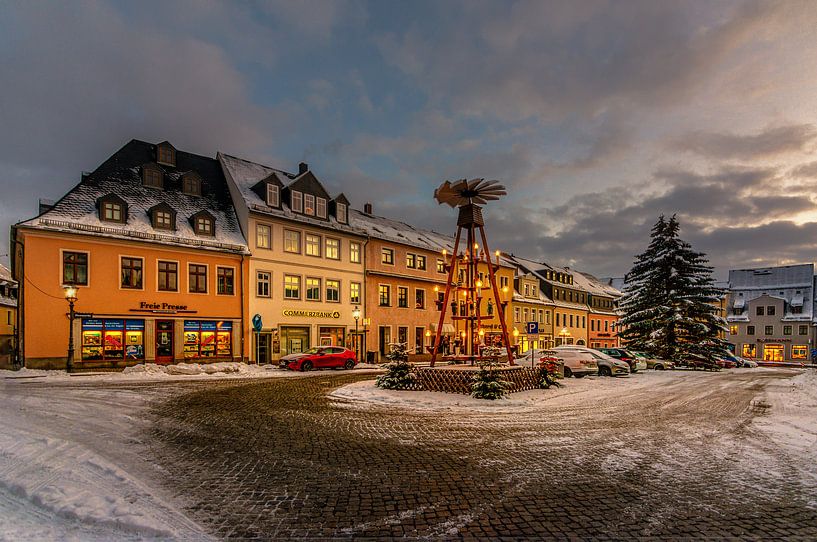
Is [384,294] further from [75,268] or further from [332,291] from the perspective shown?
[75,268]

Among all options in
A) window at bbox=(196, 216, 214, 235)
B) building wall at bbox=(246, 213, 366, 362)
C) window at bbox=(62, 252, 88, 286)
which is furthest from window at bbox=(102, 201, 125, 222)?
building wall at bbox=(246, 213, 366, 362)

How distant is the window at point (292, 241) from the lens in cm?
3225

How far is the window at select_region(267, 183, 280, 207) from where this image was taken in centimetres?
3209

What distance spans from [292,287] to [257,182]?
7.91 metres

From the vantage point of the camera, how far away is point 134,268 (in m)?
25.8

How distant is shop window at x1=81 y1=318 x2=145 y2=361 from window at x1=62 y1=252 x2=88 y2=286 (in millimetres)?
2048

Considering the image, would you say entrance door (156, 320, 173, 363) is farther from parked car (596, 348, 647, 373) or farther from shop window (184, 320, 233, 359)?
parked car (596, 348, 647, 373)

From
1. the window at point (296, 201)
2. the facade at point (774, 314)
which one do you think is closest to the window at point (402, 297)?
the window at point (296, 201)

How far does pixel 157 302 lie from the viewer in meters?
26.3

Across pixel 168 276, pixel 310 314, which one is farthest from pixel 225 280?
pixel 310 314

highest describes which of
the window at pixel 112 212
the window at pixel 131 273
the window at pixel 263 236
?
the window at pixel 112 212

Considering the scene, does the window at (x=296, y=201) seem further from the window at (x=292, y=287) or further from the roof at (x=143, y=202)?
the window at (x=292, y=287)

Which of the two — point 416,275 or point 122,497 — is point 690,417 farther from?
point 416,275

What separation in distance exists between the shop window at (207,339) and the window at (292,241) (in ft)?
21.3
